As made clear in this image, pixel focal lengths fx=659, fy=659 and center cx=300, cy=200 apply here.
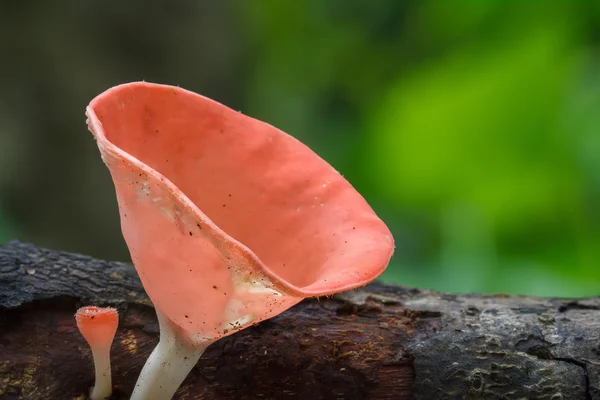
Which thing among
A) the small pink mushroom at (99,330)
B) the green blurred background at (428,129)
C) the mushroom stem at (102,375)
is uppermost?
the green blurred background at (428,129)

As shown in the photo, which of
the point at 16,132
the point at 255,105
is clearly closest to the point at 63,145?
the point at 16,132

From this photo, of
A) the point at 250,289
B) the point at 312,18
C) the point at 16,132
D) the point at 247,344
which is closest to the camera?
the point at 250,289

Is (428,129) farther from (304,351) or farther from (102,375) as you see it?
(102,375)

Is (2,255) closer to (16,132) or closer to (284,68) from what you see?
(16,132)

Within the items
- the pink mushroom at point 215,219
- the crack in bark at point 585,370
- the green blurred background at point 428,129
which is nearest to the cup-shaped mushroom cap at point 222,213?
the pink mushroom at point 215,219

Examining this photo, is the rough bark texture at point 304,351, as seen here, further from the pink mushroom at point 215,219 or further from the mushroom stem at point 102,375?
the pink mushroom at point 215,219
